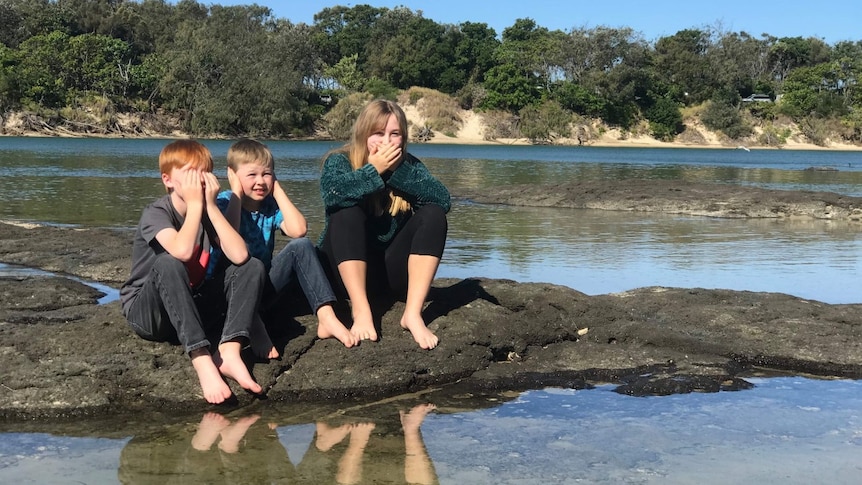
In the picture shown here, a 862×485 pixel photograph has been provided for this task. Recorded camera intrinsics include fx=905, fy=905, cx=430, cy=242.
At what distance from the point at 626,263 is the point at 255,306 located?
5.96m

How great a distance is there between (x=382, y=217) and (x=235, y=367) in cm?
120

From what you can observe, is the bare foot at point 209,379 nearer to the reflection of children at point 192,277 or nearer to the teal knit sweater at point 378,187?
the reflection of children at point 192,277

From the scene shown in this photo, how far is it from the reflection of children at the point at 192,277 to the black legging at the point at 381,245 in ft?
1.98

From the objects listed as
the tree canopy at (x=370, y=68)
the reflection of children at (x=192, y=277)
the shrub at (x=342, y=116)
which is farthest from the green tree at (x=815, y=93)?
the reflection of children at (x=192, y=277)

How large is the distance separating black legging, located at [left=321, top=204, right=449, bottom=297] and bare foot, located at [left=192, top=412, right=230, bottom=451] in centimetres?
109

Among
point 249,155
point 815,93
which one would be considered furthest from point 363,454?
point 815,93

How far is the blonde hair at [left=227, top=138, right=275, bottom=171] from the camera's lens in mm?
4562

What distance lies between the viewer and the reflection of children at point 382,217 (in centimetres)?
468

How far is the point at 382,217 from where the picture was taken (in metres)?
4.90

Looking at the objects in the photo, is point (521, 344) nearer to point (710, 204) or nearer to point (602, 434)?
point (602, 434)

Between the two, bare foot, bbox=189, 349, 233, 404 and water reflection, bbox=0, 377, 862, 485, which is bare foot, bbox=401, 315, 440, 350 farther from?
bare foot, bbox=189, 349, 233, 404

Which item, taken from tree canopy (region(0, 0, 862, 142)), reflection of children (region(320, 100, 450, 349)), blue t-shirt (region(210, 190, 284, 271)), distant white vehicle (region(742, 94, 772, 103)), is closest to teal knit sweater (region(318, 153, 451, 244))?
reflection of children (region(320, 100, 450, 349))

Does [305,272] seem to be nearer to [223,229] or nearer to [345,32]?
[223,229]

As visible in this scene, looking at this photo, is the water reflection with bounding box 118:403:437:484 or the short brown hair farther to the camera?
the short brown hair
